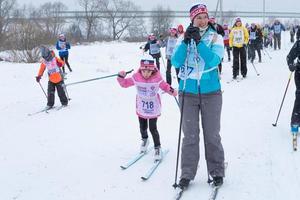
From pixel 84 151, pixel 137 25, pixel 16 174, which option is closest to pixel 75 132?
pixel 84 151

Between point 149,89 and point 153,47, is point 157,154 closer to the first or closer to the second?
point 149,89

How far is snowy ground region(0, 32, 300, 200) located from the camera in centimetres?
534

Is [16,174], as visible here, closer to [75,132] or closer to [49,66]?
[75,132]

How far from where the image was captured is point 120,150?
283 inches

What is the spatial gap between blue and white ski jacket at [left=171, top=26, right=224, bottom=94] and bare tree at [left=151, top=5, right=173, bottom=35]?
63.0 m

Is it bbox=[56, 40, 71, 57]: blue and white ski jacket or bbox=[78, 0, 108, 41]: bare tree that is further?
bbox=[78, 0, 108, 41]: bare tree

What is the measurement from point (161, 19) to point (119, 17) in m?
12.9

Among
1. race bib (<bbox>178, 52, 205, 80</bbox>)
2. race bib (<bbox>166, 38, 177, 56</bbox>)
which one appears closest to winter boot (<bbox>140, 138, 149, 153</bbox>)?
race bib (<bbox>178, 52, 205, 80</bbox>)

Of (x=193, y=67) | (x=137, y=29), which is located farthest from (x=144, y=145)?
(x=137, y=29)

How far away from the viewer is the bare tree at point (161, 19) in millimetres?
70131

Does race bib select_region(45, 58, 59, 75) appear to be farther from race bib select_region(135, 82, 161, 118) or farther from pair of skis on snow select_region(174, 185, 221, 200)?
pair of skis on snow select_region(174, 185, 221, 200)

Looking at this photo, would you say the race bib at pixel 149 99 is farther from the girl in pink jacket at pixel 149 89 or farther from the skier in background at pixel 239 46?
the skier in background at pixel 239 46

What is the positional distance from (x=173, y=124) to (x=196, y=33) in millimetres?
4401

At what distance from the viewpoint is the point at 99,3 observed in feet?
264
